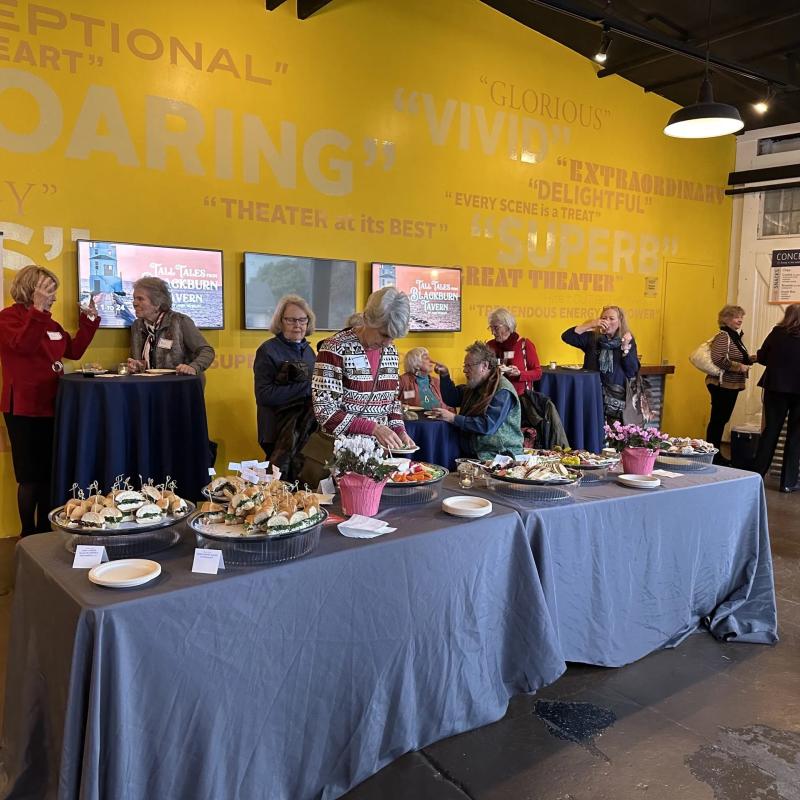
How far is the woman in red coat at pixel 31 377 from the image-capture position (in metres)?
3.74

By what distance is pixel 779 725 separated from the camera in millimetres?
2322

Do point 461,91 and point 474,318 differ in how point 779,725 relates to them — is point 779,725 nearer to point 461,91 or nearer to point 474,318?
point 474,318

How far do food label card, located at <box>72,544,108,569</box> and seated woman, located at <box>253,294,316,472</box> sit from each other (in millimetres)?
2048

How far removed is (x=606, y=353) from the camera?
5.87 metres

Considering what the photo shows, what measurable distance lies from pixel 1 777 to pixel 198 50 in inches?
178

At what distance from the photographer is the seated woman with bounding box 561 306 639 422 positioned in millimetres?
5824

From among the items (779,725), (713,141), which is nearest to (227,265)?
(779,725)

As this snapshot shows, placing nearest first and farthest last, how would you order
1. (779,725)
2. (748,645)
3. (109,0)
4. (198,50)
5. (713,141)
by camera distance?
(779,725), (748,645), (109,0), (198,50), (713,141)

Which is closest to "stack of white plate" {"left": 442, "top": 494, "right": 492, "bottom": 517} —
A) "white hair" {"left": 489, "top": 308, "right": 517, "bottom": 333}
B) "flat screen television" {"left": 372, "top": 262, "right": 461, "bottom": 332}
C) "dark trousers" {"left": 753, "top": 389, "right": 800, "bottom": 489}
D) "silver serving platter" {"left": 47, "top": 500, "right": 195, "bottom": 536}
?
"silver serving platter" {"left": 47, "top": 500, "right": 195, "bottom": 536}

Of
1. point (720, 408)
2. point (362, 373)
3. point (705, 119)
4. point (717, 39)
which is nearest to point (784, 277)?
point (720, 408)

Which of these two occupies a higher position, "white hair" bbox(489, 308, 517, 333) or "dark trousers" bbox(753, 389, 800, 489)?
"white hair" bbox(489, 308, 517, 333)

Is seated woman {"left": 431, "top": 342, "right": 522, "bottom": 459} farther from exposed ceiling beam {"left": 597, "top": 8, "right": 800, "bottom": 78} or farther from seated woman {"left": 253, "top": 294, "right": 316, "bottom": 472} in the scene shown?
exposed ceiling beam {"left": 597, "top": 8, "right": 800, "bottom": 78}

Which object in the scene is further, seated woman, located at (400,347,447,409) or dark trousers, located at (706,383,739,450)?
dark trousers, located at (706,383,739,450)

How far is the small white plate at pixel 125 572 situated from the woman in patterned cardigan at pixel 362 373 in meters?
1.09
